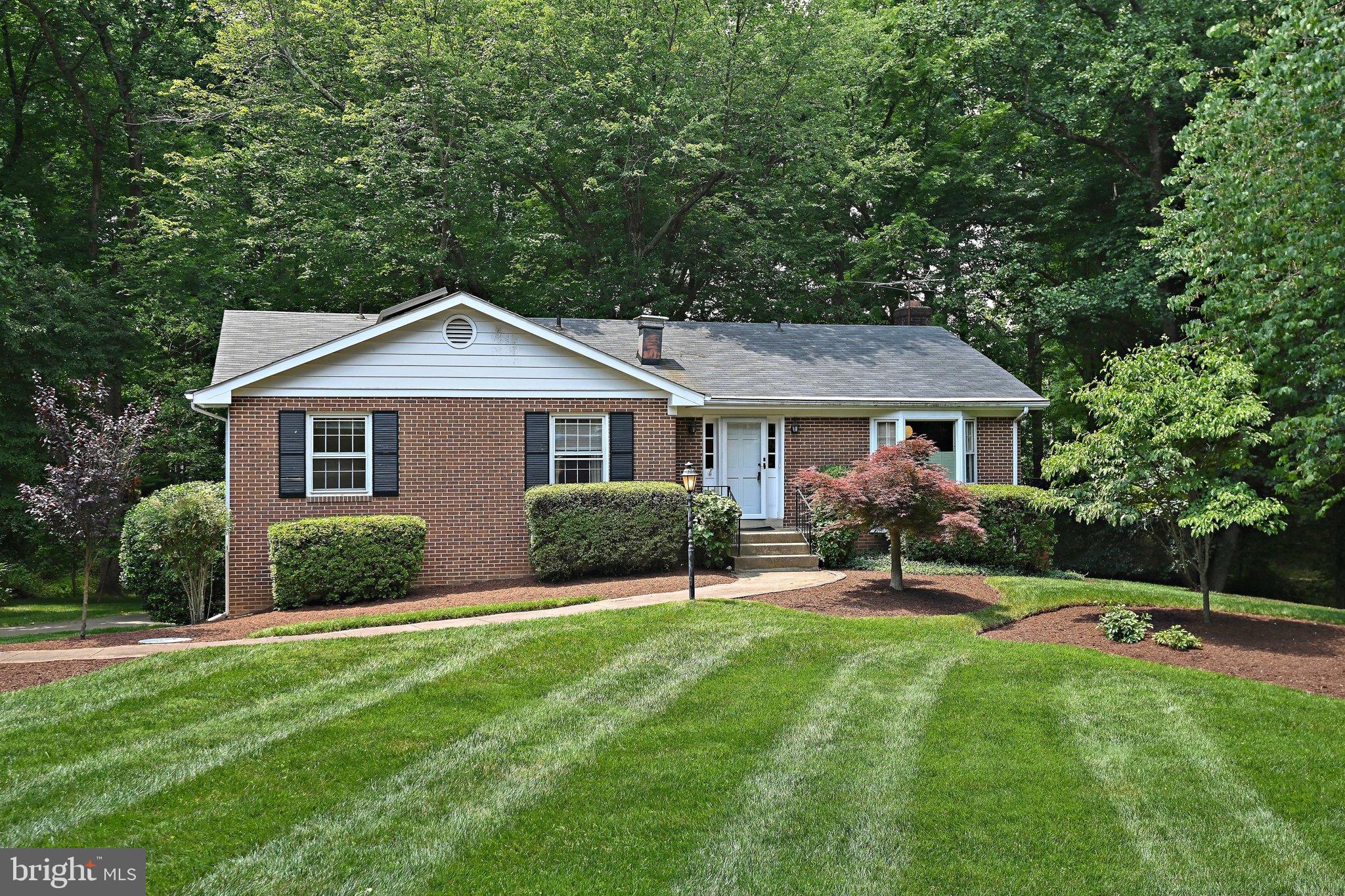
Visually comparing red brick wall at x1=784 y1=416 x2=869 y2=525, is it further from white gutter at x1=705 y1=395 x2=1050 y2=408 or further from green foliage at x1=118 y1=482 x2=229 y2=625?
green foliage at x1=118 y1=482 x2=229 y2=625

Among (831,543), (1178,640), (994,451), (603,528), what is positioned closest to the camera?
(1178,640)

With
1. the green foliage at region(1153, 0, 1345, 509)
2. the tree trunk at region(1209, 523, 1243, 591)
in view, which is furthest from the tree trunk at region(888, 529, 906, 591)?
the tree trunk at region(1209, 523, 1243, 591)

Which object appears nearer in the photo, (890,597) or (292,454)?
(890,597)

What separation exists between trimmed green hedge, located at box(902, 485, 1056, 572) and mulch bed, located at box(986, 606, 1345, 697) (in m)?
3.39

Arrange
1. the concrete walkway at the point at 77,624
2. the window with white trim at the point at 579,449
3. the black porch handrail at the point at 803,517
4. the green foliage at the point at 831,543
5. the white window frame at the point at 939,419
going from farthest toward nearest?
the white window frame at the point at 939,419 → the black porch handrail at the point at 803,517 → the green foliage at the point at 831,543 → the window with white trim at the point at 579,449 → the concrete walkway at the point at 77,624

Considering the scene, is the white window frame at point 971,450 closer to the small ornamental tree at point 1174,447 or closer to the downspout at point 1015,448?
the downspout at point 1015,448

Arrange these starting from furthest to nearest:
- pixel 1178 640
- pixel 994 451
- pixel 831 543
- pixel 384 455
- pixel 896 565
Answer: pixel 994 451
pixel 831 543
pixel 384 455
pixel 896 565
pixel 1178 640

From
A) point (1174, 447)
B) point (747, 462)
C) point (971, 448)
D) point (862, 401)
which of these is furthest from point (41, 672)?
point (971, 448)

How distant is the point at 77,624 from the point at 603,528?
364 inches

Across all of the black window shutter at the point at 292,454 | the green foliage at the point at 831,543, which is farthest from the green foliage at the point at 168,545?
the green foliage at the point at 831,543

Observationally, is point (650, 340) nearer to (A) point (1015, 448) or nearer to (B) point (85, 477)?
(A) point (1015, 448)

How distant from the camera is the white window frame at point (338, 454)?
14180 millimetres

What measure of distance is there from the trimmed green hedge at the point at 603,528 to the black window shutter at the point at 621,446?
3.34ft

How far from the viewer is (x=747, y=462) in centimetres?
1759
